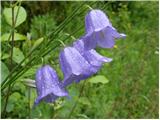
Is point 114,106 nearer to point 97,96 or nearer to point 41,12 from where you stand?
point 97,96

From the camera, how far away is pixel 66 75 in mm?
1570

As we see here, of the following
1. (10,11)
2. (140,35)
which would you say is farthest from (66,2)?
(10,11)

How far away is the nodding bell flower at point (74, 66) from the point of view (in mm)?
1515

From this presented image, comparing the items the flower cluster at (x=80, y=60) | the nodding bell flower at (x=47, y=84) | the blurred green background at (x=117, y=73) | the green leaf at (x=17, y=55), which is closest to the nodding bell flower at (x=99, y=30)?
the flower cluster at (x=80, y=60)

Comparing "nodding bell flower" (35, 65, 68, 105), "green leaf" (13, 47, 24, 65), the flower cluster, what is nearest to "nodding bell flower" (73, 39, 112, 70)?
the flower cluster

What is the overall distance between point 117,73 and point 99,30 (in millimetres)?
2781

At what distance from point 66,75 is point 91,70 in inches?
3.9

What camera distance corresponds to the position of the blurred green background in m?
3.43

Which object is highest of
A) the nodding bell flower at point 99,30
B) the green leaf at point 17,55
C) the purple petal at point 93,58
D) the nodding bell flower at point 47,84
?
the nodding bell flower at point 99,30

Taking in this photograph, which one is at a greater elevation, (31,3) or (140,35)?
(31,3)

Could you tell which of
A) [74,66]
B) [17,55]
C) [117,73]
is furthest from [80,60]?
[117,73]

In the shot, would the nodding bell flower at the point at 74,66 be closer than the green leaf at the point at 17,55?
Yes

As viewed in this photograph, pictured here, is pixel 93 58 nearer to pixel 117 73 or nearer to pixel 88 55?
pixel 88 55

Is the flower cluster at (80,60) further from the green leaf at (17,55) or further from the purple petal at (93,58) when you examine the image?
the green leaf at (17,55)
